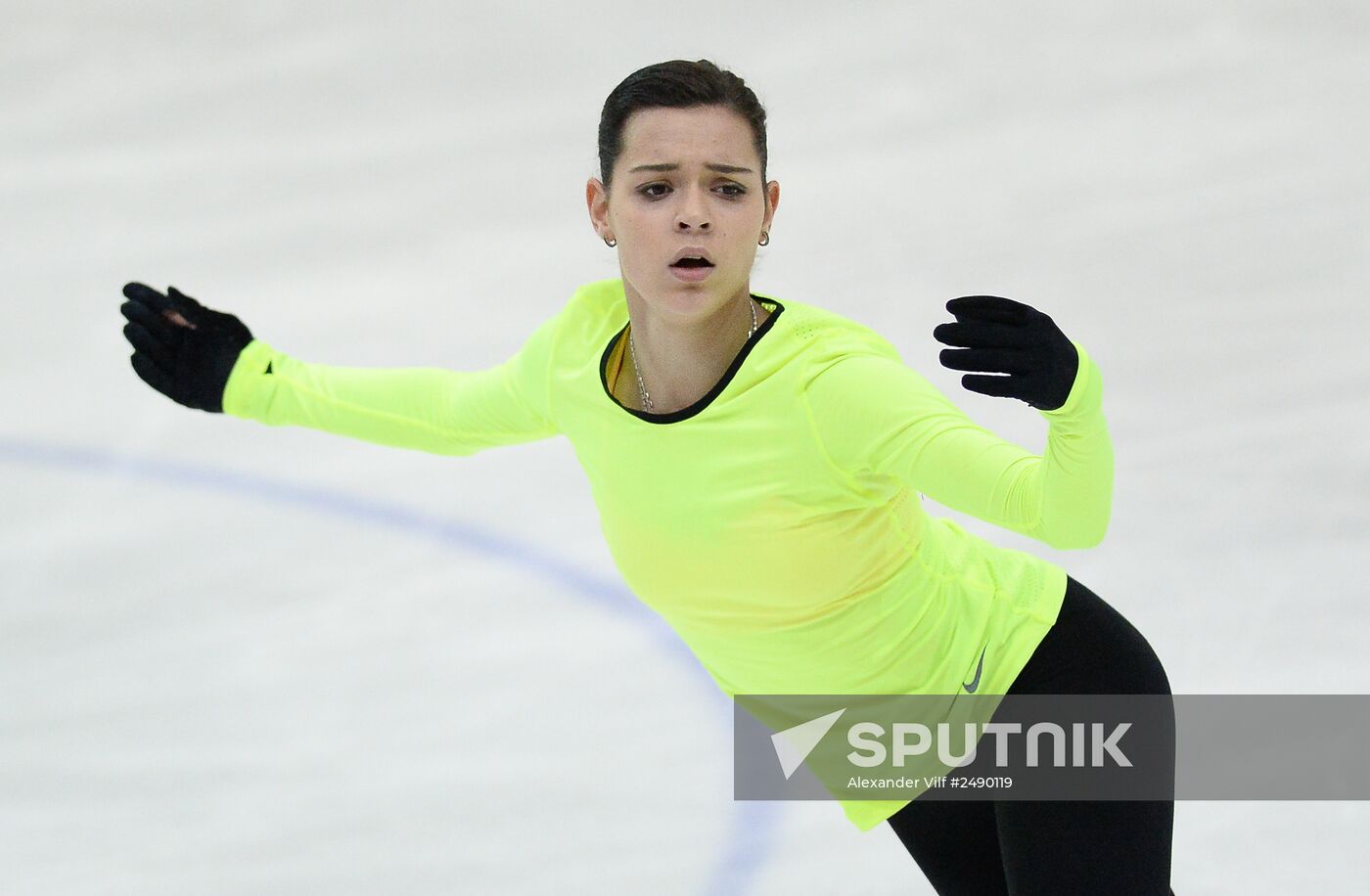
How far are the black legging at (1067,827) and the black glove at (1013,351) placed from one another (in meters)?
0.74

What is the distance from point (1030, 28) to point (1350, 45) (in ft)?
3.61

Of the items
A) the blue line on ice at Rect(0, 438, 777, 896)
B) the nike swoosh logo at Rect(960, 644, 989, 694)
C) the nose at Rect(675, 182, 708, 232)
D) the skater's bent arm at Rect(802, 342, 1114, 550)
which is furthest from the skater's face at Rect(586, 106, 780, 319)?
the blue line on ice at Rect(0, 438, 777, 896)

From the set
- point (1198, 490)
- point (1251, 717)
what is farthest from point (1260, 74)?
point (1251, 717)

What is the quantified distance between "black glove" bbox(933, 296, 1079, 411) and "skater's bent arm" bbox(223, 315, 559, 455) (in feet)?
3.13

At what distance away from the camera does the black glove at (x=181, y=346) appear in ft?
9.81

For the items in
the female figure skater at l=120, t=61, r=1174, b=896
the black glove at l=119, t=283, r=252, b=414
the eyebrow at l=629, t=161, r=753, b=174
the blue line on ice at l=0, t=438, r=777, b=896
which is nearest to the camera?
the female figure skater at l=120, t=61, r=1174, b=896

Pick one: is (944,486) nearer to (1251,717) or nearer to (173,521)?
(1251,717)

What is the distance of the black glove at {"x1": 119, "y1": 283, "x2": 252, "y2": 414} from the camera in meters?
2.99

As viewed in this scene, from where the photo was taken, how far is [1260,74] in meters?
5.55

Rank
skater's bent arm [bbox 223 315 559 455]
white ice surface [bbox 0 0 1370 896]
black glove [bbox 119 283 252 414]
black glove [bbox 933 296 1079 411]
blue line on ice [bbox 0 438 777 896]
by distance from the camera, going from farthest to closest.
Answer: blue line on ice [bbox 0 438 777 896] < white ice surface [bbox 0 0 1370 896] < black glove [bbox 119 283 252 414] < skater's bent arm [bbox 223 315 559 455] < black glove [bbox 933 296 1079 411]

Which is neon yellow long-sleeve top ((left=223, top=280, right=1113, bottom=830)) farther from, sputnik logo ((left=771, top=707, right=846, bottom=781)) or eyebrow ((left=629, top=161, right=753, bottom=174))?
eyebrow ((left=629, top=161, right=753, bottom=174))

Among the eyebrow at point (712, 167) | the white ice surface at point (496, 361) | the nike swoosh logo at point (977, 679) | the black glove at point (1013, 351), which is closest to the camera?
the black glove at point (1013, 351)

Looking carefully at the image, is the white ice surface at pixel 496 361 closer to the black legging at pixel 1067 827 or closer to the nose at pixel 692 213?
the black legging at pixel 1067 827

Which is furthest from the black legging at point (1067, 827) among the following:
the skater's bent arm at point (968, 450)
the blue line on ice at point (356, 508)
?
the blue line on ice at point (356, 508)
